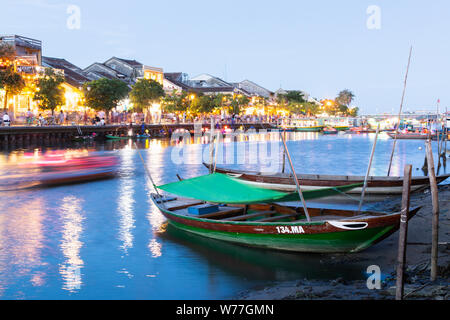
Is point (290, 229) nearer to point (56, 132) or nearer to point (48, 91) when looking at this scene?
point (48, 91)

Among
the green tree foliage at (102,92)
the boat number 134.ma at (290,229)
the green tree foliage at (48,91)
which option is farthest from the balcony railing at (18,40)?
the boat number 134.ma at (290,229)

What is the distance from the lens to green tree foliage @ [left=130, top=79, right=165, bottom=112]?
3132 inches

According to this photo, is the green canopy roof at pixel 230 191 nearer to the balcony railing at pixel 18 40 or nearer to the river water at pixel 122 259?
the river water at pixel 122 259

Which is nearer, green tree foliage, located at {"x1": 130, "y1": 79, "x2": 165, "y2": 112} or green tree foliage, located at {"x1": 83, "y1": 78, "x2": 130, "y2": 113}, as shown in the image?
green tree foliage, located at {"x1": 83, "y1": 78, "x2": 130, "y2": 113}

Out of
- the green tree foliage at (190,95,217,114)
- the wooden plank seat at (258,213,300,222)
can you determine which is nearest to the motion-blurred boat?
the wooden plank seat at (258,213,300,222)

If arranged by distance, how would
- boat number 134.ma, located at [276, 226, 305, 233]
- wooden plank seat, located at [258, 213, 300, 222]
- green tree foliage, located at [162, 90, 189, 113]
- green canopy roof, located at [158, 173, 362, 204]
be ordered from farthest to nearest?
green tree foliage, located at [162, 90, 189, 113] < wooden plank seat, located at [258, 213, 300, 222] < green canopy roof, located at [158, 173, 362, 204] < boat number 134.ma, located at [276, 226, 305, 233]

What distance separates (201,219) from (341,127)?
11801cm

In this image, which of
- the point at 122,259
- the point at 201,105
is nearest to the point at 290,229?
the point at 122,259

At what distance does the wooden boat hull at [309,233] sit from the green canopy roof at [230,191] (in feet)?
2.51

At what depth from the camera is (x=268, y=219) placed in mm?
13633

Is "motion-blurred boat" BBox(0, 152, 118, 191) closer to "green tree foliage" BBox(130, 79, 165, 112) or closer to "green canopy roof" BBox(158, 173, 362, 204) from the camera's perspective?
"green canopy roof" BBox(158, 173, 362, 204)

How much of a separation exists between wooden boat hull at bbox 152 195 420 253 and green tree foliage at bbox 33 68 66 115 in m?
48.5
